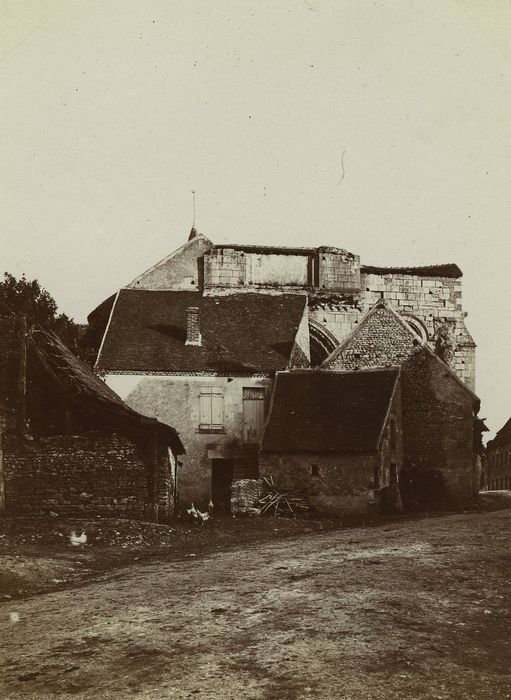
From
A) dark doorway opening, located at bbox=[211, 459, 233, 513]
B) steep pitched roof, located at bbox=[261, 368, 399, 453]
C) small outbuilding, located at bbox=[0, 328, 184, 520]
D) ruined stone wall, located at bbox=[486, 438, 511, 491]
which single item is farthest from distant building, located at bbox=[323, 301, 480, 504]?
ruined stone wall, located at bbox=[486, 438, 511, 491]

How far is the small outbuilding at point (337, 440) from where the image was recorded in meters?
20.6

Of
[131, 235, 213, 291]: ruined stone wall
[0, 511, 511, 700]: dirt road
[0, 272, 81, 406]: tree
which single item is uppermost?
[131, 235, 213, 291]: ruined stone wall

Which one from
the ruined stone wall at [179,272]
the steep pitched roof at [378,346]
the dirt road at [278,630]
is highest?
the ruined stone wall at [179,272]

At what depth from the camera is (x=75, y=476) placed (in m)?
16.8

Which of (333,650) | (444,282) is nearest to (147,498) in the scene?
(333,650)

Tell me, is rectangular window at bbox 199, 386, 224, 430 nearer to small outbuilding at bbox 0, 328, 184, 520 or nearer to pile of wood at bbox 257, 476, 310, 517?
pile of wood at bbox 257, 476, 310, 517

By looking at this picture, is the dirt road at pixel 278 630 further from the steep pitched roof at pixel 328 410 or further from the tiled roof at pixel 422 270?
the tiled roof at pixel 422 270

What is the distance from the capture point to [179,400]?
80.4 feet

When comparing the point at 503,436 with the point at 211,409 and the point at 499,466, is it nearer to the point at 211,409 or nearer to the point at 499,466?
the point at 499,466

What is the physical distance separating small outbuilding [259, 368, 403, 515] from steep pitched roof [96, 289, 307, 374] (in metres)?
2.33

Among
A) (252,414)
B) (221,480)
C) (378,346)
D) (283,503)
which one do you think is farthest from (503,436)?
(283,503)

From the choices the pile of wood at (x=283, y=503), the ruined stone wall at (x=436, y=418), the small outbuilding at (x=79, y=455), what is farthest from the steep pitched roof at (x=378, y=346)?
the small outbuilding at (x=79, y=455)

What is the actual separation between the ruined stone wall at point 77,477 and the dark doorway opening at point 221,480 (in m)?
7.13

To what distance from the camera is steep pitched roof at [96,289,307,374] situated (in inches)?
979
